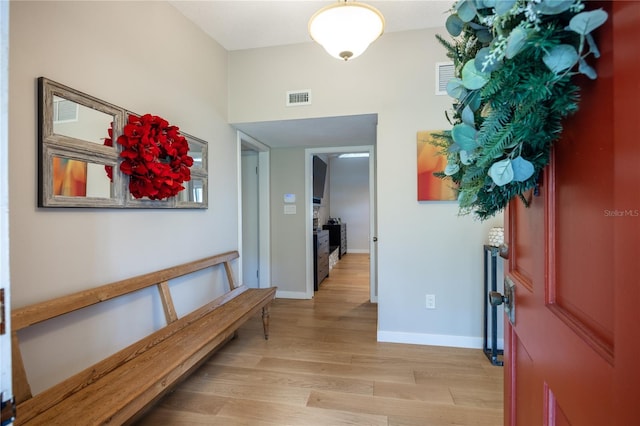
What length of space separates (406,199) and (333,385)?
158cm

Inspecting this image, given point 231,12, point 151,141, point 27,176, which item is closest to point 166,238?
point 151,141

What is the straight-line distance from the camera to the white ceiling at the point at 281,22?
6.82ft

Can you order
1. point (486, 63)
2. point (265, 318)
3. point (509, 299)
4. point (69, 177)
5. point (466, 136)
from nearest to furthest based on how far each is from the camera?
1. point (486, 63)
2. point (466, 136)
3. point (509, 299)
4. point (69, 177)
5. point (265, 318)

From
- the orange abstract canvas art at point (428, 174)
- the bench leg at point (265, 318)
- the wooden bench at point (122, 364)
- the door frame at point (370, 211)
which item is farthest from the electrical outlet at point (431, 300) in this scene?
the wooden bench at point (122, 364)

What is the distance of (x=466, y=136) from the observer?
0.57m

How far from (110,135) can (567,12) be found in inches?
74.2

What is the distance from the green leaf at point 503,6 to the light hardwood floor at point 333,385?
1878mm

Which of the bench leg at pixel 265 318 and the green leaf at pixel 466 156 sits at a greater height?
the green leaf at pixel 466 156

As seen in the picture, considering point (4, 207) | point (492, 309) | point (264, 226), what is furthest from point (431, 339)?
point (4, 207)

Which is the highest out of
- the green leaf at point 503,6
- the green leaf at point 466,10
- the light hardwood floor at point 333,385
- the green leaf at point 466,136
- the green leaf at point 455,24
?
the green leaf at point 455,24

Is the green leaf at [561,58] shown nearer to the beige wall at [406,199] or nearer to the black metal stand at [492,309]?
the black metal stand at [492,309]

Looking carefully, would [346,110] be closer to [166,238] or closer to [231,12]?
[231,12]

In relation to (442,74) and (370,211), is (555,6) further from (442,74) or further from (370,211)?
(370,211)

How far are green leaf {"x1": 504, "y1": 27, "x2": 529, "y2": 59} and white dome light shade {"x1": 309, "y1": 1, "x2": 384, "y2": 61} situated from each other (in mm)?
1303
